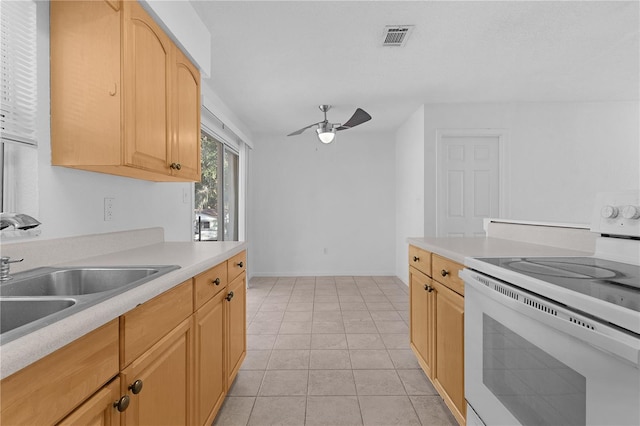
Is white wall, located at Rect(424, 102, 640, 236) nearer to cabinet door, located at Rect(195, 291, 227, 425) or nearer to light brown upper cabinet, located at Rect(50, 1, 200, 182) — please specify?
cabinet door, located at Rect(195, 291, 227, 425)

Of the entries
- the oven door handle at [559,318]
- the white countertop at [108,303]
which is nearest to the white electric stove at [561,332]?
the oven door handle at [559,318]

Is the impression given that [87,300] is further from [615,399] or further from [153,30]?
[153,30]

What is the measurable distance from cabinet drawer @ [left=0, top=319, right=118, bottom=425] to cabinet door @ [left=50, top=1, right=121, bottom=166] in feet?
2.77

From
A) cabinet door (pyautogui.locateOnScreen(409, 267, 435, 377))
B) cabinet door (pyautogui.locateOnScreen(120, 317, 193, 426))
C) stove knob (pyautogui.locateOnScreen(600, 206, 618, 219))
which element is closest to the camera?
cabinet door (pyautogui.locateOnScreen(120, 317, 193, 426))

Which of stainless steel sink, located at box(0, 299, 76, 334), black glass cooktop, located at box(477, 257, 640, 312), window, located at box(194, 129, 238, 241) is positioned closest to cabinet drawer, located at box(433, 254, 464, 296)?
black glass cooktop, located at box(477, 257, 640, 312)

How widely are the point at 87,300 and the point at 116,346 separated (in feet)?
0.49

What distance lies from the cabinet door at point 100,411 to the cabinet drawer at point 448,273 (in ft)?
4.60

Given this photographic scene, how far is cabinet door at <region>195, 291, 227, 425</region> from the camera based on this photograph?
1.44 meters

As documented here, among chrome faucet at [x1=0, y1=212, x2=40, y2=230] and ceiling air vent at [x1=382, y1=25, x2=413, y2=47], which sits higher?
ceiling air vent at [x1=382, y1=25, x2=413, y2=47]

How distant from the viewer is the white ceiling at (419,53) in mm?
2180

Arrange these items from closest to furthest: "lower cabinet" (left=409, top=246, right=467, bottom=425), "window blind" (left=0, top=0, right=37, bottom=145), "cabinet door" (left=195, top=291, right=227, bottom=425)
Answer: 1. "window blind" (left=0, top=0, right=37, bottom=145)
2. "cabinet door" (left=195, top=291, right=227, bottom=425)
3. "lower cabinet" (left=409, top=246, right=467, bottom=425)

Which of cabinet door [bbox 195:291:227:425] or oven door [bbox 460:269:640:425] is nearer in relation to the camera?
oven door [bbox 460:269:640:425]

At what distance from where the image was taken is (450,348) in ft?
5.47

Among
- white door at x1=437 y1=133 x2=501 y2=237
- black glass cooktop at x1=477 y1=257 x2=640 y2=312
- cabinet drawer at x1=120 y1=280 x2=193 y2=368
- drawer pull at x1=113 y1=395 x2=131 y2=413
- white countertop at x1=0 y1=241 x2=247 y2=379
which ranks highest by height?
white door at x1=437 y1=133 x2=501 y2=237
